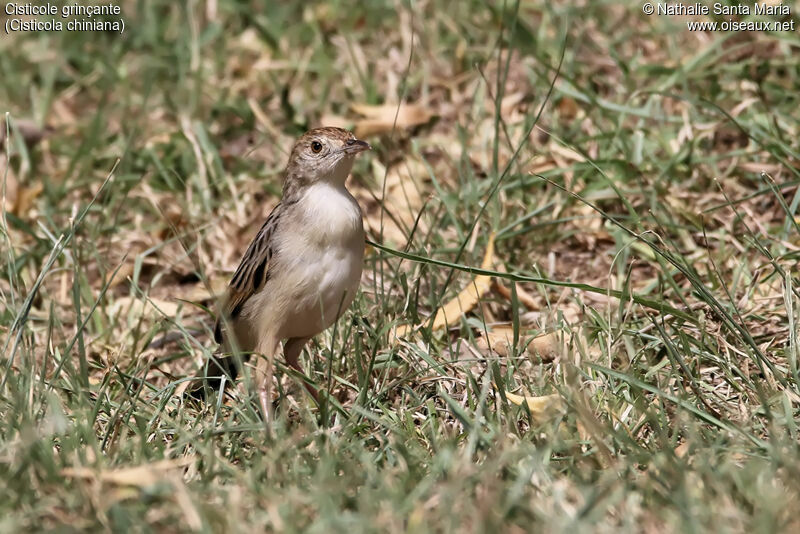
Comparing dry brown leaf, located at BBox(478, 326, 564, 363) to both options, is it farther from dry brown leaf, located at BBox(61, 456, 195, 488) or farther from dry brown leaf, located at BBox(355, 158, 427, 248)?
dry brown leaf, located at BBox(61, 456, 195, 488)

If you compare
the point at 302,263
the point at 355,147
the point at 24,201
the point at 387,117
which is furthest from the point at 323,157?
the point at 24,201

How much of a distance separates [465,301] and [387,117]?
89.7 inches

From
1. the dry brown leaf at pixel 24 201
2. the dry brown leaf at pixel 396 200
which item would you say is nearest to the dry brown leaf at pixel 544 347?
the dry brown leaf at pixel 396 200

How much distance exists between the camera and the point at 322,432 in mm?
4566

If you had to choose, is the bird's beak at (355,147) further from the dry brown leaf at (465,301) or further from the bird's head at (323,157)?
the dry brown leaf at (465,301)

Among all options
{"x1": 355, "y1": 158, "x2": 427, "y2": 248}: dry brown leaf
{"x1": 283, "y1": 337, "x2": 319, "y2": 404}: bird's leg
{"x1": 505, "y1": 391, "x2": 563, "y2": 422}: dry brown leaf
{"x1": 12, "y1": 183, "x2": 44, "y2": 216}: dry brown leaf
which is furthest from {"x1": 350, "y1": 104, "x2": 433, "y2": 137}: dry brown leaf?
{"x1": 505, "y1": 391, "x2": 563, "y2": 422}: dry brown leaf

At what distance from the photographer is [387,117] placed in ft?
26.6

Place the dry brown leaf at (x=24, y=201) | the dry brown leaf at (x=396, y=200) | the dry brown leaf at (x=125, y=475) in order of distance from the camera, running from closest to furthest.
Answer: the dry brown leaf at (x=125, y=475), the dry brown leaf at (x=396, y=200), the dry brown leaf at (x=24, y=201)

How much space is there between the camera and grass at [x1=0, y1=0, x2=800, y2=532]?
396cm

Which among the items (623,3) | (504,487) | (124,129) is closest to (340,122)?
(124,129)

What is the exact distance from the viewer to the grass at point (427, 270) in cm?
396

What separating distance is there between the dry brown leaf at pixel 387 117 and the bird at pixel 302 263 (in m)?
2.05

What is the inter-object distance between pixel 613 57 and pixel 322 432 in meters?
4.14

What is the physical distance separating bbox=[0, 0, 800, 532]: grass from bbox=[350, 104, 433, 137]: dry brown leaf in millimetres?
126
